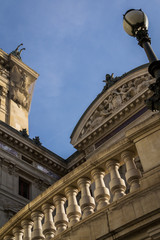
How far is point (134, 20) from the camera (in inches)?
360

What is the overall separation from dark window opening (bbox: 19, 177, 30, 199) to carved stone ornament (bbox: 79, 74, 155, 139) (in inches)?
212

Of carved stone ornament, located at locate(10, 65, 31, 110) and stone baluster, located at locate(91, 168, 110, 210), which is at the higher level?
carved stone ornament, located at locate(10, 65, 31, 110)

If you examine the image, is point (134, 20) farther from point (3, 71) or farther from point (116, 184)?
point (3, 71)

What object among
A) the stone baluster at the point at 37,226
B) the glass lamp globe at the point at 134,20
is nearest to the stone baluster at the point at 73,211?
the stone baluster at the point at 37,226

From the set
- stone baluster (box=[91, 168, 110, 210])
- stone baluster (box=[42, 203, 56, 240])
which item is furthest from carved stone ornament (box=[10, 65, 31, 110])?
stone baluster (box=[91, 168, 110, 210])

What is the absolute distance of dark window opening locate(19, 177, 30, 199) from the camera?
23.6 metres

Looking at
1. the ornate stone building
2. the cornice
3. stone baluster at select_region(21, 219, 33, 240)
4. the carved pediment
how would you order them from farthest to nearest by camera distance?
the cornice → the carved pediment → stone baluster at select_region(21, 219, 33, 240) → the ornate stone building

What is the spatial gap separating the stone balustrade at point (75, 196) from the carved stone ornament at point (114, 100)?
55.9 ft

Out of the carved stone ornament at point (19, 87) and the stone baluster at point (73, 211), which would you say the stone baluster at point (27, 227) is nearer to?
the stone baluster at point (73, 211)

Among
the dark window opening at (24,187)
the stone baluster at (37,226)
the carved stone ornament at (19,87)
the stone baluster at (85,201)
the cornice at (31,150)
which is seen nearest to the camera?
the stone baluster at (85,201)

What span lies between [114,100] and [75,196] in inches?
740

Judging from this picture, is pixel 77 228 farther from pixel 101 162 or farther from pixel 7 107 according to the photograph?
pixel 7 107

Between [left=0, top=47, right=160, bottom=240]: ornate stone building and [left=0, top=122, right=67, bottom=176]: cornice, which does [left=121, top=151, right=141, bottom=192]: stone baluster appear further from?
[left=0, top=122, right=67, bottom=176]: cornice

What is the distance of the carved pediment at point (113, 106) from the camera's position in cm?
2405
